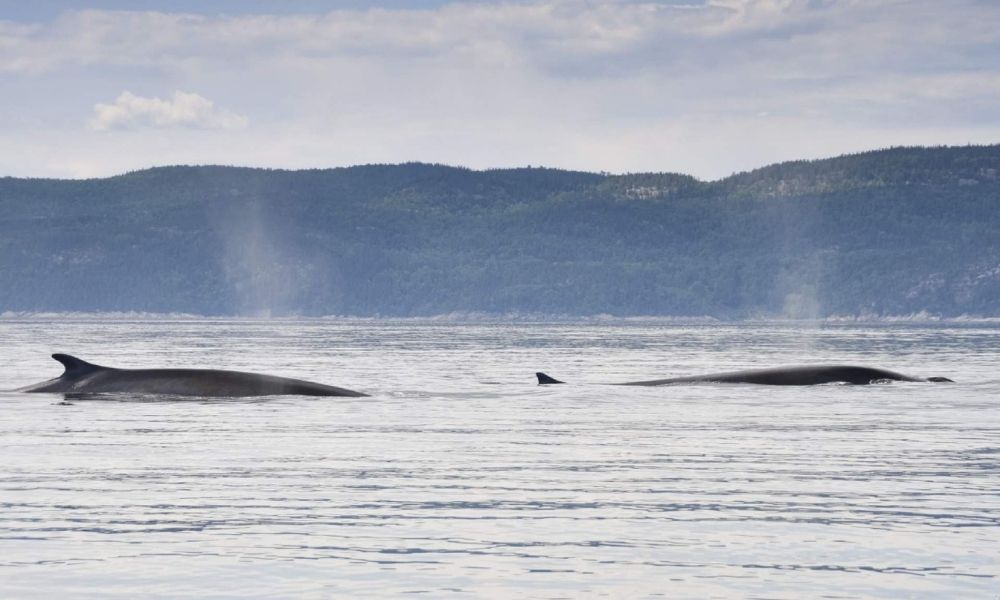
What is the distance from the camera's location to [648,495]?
18.8 metres

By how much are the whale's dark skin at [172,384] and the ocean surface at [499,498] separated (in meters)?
0.78

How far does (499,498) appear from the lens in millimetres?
18625

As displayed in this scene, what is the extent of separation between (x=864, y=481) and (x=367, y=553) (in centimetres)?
738

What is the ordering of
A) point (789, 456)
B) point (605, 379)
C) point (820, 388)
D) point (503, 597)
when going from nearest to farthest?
point (503, 597) < point (789, 456) < point (820, 388) < point (605, 379)

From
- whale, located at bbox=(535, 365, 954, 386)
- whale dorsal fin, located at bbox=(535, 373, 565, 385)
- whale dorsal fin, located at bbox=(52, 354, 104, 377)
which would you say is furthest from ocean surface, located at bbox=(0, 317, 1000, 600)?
whale, located at bbox=(535, 365, 954, 386)

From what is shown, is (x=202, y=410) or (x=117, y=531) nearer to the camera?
(x=117, y=531)

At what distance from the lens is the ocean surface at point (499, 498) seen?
45.1 feet

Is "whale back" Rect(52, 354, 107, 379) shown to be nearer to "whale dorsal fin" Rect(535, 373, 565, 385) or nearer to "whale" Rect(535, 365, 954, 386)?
"whale dorsal fin" Rect(535, 373, 565, 385)

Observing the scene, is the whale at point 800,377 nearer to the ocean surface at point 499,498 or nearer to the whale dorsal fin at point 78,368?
the ocean surface at point 499,498

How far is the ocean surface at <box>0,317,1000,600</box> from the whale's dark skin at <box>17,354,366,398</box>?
78 centimetres

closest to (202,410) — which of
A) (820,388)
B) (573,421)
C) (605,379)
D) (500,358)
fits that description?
(573,421)

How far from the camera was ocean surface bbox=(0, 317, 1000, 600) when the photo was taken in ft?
45.1

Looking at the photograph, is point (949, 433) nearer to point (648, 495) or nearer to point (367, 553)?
point (648, 495)

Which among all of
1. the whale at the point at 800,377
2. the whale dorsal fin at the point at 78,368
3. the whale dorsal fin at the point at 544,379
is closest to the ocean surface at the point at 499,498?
the whale dorsal fin at the point at 78,368
